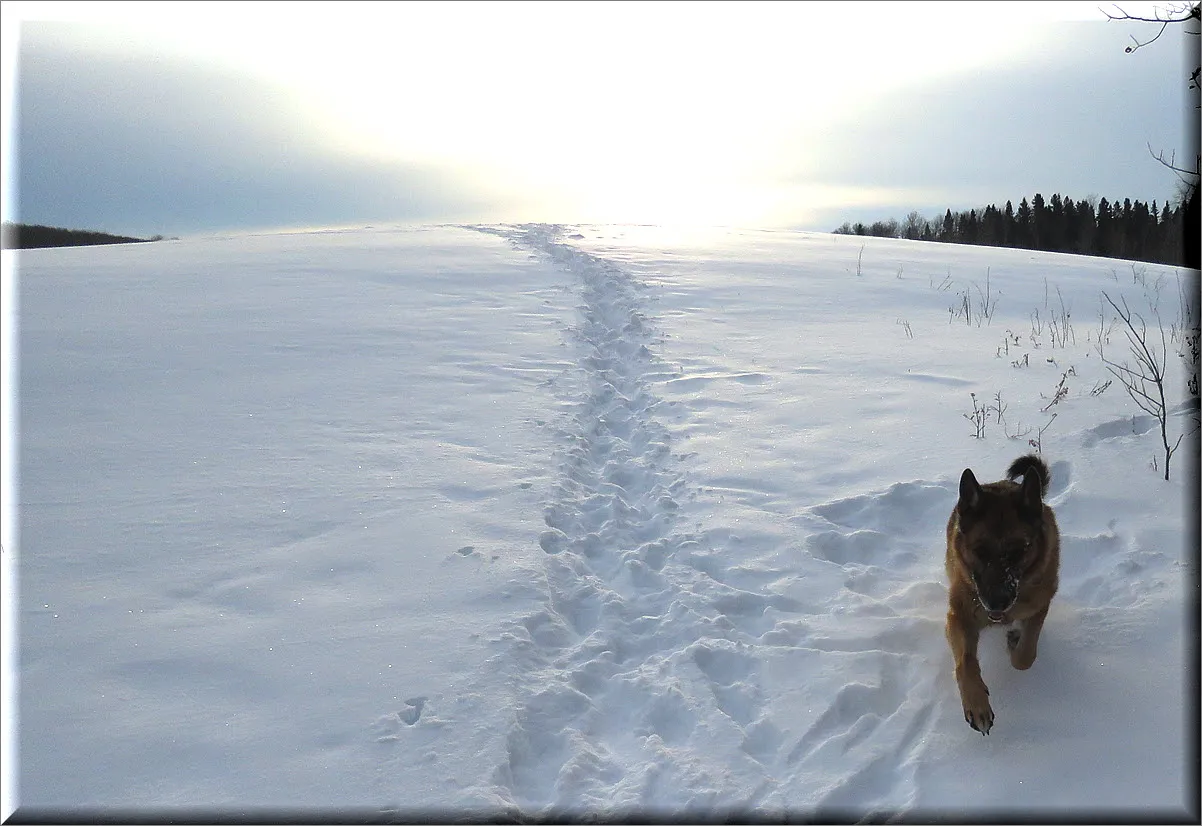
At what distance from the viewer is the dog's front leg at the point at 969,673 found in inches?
125

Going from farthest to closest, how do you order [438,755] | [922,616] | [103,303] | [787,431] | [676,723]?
[103,303]
[787,431]
[922,616]
[676,723]
[438,755]

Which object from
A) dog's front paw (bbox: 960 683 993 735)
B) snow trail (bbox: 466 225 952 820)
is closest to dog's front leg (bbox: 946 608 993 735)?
dog's front paw (bbox: 960 683 993 735)

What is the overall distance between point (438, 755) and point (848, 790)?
1820mm

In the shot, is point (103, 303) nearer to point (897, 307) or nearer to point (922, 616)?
point (922, 616)

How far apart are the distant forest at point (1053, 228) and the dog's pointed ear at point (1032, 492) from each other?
45.0 m

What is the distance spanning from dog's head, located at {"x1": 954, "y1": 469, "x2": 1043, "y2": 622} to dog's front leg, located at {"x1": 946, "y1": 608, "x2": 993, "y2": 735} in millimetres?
138

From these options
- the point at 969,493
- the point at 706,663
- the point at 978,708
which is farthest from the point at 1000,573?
the point at 706,663

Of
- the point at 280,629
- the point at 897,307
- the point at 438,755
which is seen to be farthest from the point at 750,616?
the point at 897,307

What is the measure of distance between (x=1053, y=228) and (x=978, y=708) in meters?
65.0

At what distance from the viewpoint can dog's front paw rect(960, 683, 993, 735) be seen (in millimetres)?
3164

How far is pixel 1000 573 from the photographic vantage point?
3303 mm

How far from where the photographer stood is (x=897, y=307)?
11.7 m

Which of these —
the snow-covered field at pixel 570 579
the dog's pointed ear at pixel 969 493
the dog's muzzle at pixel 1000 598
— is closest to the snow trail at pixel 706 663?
the snow-covered field at pixel 570 579

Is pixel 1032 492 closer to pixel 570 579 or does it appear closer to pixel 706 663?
pixel 706 663
